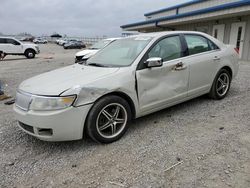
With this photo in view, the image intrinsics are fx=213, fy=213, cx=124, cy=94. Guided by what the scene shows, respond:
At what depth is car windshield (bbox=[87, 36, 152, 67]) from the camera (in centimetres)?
345

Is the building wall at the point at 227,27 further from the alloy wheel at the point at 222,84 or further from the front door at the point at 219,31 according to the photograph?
the alloy wheel at the point at 222,84

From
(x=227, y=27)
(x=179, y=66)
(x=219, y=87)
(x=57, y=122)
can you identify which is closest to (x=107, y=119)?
(x=57, y=122)

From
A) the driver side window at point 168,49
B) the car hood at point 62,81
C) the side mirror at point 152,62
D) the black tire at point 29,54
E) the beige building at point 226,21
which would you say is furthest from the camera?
the black tire at point 29,54

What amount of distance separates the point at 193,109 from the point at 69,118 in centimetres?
259

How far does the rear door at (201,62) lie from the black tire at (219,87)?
177 millimetres

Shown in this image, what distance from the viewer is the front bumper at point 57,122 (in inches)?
103

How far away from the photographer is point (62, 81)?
9.66ft

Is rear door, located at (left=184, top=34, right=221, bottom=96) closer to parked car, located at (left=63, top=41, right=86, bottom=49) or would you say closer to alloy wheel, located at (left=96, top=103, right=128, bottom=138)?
alloy wheel, located at (left=96, top=103, right=128, bottom=138)

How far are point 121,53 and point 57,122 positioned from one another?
5.74 ft

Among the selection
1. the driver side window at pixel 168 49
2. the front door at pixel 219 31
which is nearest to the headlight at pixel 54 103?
the driver side window at pixel 168 49

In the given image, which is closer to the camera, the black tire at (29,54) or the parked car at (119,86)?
the parked car at (119,86)

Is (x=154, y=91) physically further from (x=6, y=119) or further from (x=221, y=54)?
(x=6, y=119)

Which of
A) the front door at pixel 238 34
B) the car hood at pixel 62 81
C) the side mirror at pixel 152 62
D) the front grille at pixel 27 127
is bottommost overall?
the front grille at pixel 27 127

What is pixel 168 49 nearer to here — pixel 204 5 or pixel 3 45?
pixel 204 5
